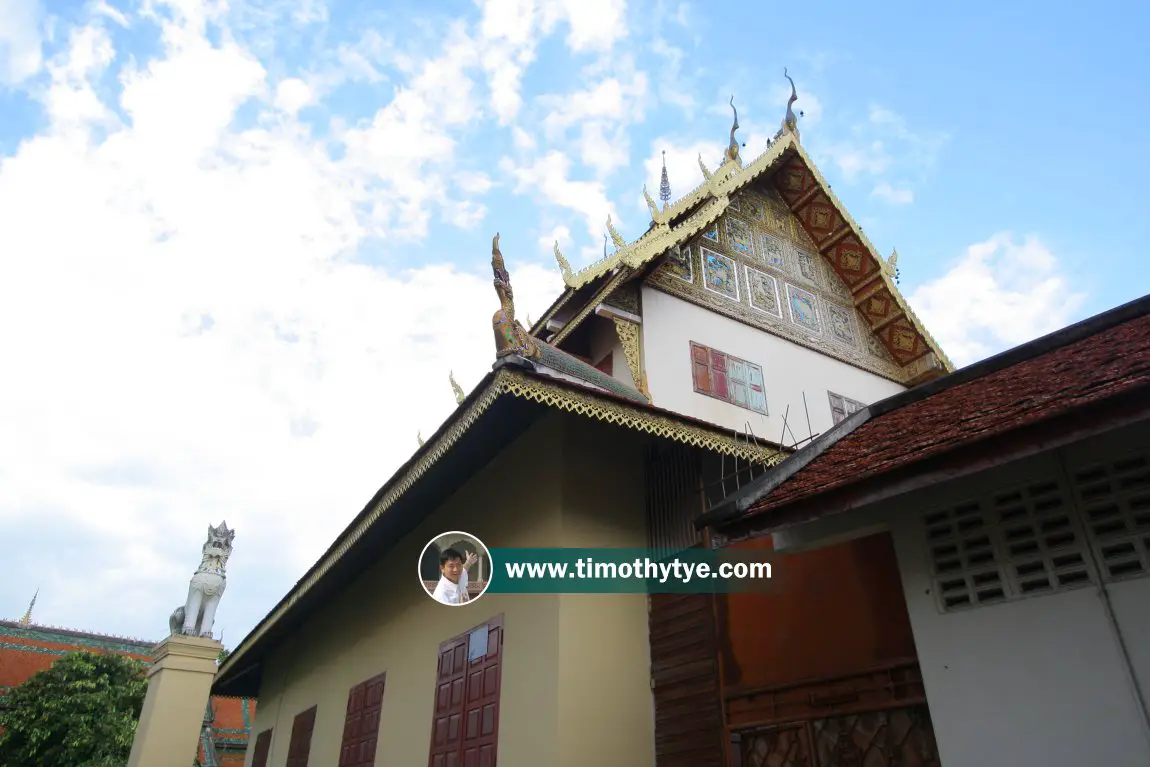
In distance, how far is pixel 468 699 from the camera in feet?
19.6

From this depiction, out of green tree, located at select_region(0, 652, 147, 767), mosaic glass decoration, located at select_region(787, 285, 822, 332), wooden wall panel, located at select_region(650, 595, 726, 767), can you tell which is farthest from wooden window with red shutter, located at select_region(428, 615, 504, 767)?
green tree, located at select_region(0, 652, 147, 767)

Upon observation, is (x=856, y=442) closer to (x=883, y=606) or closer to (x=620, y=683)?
(x=883, y=606)

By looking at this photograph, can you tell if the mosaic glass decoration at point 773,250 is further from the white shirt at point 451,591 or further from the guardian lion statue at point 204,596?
the guardian lion statue at point 204,596

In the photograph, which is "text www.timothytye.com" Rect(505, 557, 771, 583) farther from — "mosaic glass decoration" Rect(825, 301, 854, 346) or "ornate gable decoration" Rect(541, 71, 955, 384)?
"mosaic glass decoration" Rect(825, 301, 854, 346)

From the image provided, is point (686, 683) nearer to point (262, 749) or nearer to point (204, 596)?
point (204, 596)

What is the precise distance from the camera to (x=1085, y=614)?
120 inches

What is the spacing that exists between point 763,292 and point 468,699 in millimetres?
5252

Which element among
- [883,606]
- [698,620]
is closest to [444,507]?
[698,620]

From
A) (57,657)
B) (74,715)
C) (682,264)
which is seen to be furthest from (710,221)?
(57,657)

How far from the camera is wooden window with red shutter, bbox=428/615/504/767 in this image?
18.4ft

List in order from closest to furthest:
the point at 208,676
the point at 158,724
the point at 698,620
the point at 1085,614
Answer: the point at 1085,614, the point at 698,620, the point at 158,724, the point at 208,676

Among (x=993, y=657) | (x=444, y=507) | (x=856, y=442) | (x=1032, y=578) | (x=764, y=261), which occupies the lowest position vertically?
(x=993, y=657)

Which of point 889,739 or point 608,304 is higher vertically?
point 608,304

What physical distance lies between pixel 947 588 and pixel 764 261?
6012mm
